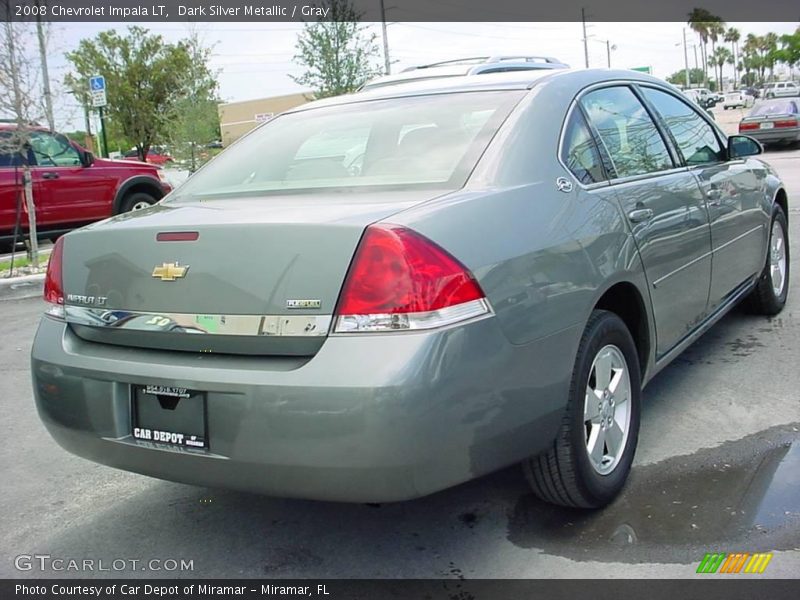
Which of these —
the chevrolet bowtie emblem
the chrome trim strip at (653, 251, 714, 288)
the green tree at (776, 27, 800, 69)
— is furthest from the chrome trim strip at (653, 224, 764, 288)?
the green tree at (776, 27, 800, 69)

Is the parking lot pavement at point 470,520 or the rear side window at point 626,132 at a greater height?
the rear side window at point 626,132

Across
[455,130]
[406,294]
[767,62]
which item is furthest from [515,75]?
[767,62]

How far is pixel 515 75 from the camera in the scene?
3.48m

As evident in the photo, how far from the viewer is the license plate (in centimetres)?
246

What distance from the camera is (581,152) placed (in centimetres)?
319

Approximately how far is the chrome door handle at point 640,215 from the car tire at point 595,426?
17.6 inches

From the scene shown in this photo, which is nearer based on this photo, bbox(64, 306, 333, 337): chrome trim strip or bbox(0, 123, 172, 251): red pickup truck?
bbox(64, 306, 333, 337): chrome trim strip

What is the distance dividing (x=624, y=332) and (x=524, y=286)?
760mm

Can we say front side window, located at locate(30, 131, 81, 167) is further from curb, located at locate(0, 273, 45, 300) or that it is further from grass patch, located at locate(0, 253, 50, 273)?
curb, located at locate(0, 273, 45, 300)

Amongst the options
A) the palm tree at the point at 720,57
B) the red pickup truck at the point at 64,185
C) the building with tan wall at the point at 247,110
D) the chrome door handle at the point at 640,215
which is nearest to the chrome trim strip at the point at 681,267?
the chrome door handle at the point at 640,215

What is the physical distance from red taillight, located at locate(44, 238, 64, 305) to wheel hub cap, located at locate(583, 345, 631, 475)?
1.97m

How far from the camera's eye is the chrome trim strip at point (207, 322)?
7.70ft

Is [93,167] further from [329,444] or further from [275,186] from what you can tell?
[329,444]

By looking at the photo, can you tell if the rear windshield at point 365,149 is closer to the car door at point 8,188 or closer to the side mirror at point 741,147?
the side mirror at point 741,147
